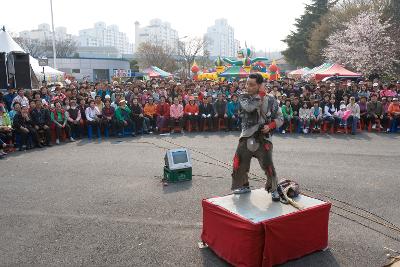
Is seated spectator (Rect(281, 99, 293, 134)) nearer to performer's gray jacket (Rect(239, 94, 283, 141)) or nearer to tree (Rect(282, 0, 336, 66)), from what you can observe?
performer's gray jacket (Rect(239, 94, 283, 141))

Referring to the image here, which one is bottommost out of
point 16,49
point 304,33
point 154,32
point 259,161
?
point 259,161

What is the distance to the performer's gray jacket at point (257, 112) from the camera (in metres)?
4.24

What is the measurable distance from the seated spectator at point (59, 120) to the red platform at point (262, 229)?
853 centimetres

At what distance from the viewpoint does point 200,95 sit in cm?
1518

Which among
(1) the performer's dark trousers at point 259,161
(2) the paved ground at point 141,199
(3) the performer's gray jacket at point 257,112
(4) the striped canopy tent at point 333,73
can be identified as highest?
(4) the striped canopy tent at point 333,73

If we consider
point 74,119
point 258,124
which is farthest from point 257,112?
point 74,119

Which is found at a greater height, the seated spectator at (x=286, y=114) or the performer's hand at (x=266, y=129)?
the performer's hand at (x=266, y=129)

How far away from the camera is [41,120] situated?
1096 cm

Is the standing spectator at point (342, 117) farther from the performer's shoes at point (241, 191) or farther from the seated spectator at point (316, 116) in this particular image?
the performer's shoes at point (241, 191)

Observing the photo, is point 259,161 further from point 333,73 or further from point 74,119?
point 333,73

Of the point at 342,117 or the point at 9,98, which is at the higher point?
the point at 9,98

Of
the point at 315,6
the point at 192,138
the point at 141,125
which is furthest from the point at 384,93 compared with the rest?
the point at 315,6

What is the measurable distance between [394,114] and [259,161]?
10168 millimetres

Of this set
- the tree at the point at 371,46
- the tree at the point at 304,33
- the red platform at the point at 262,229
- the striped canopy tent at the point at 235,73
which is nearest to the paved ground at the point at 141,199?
the red platform at the point at 262,229
